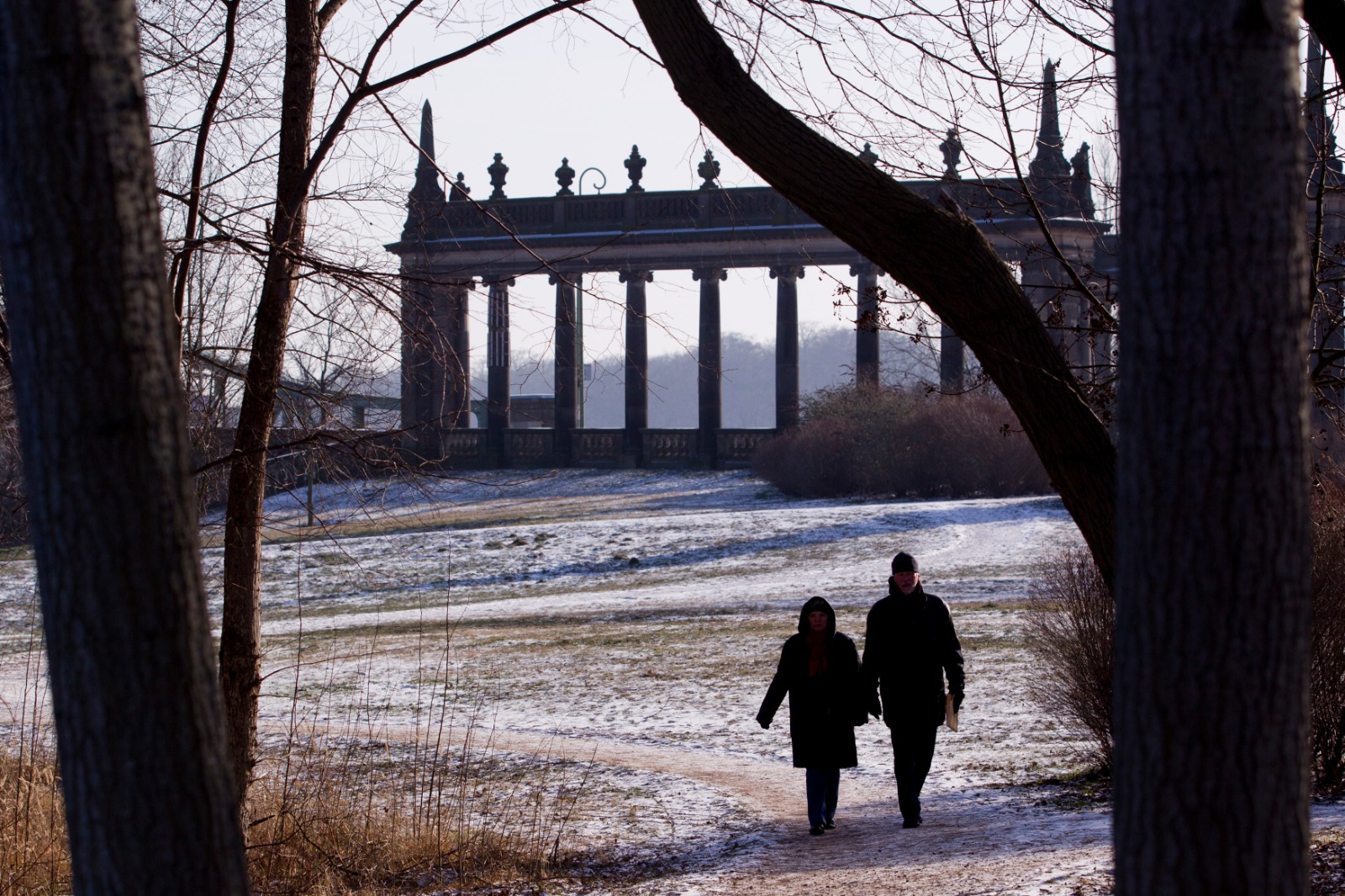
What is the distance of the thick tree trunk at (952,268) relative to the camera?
4863 mm

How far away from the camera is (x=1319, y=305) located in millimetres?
6527

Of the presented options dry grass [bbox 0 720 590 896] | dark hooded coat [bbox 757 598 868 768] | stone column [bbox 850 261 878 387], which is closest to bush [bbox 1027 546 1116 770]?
dark hooded coat [bbox 757 598 868 768]

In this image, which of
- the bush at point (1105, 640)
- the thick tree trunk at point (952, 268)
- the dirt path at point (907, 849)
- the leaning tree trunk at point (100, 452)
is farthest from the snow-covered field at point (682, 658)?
the leaning tree trunk at point (100, 452)

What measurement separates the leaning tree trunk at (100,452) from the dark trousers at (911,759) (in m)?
6.13

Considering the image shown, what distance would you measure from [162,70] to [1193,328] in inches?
253

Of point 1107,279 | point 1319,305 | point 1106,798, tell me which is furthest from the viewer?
point 1106,798

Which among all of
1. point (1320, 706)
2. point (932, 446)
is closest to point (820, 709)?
point (1320, 706)

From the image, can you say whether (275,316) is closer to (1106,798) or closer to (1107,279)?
(1107,279)

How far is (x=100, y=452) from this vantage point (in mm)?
2666

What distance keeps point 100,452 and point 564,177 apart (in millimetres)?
48030

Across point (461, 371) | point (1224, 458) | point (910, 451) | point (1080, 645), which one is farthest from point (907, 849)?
point (910, 451)

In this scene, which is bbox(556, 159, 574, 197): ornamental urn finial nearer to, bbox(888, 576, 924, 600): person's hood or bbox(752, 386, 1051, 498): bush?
bbox(752, 386, 1051, 498): bush

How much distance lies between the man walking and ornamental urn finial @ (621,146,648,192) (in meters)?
41.2

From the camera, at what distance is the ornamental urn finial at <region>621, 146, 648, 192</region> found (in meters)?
48.0
